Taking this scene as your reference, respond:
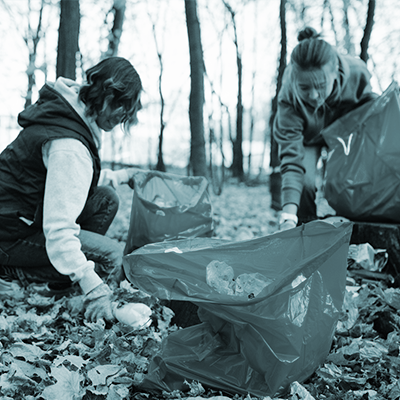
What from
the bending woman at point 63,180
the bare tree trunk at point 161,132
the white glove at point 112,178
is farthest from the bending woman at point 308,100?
the bare tree trunk at point 161,132

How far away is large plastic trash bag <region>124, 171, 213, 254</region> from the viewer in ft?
6.81

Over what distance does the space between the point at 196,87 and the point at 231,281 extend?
2.56m

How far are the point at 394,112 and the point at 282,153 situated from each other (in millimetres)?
736

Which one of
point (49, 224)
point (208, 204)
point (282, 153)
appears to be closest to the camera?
point (49, 224)

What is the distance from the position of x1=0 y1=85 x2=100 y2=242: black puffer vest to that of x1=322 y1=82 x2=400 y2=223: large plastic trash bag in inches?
58.1

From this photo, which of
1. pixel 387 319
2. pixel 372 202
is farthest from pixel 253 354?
pixel 372 202

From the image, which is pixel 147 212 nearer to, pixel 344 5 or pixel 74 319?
pixel 74 319

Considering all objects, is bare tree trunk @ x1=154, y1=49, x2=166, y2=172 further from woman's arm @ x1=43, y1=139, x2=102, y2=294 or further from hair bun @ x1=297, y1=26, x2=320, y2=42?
woman's arm @ x1=43, y1=139, x2=102, y2=294

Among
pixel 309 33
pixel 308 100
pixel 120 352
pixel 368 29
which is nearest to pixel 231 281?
pixel 120 352

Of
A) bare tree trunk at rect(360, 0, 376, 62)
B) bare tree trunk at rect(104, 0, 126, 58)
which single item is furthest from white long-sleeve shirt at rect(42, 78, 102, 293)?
bare tree trunk at rect(104, 0, 126, 58)

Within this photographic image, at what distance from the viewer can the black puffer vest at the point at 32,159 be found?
164 centimetres

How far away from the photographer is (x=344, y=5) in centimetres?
949

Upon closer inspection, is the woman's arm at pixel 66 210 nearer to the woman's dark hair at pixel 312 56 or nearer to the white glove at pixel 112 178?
the white glove at pixel 112 178

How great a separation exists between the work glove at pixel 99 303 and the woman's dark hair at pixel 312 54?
1.68m
